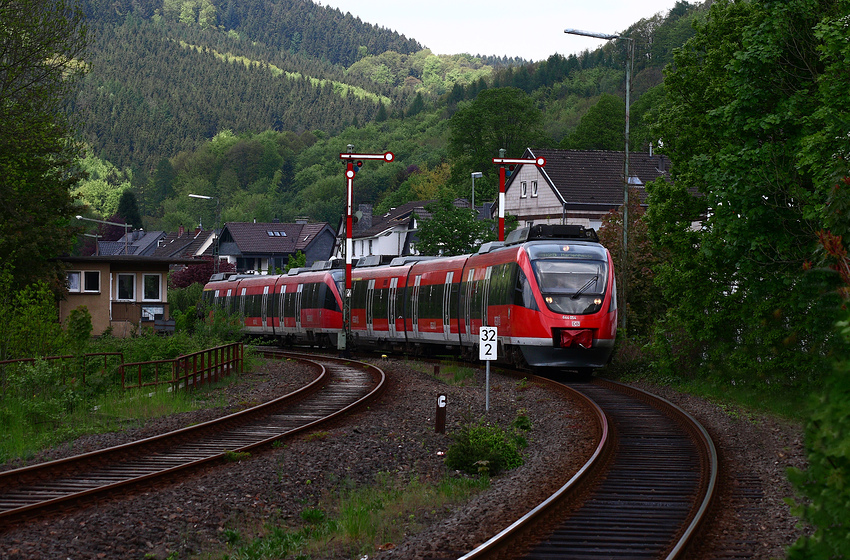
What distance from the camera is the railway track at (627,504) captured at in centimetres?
851

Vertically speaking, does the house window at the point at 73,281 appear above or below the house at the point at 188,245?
below

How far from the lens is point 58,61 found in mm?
31438

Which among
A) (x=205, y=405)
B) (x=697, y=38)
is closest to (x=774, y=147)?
(x=697, y=38)

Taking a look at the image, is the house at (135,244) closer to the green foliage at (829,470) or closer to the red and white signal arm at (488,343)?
the red and white signal arm at (488,343)

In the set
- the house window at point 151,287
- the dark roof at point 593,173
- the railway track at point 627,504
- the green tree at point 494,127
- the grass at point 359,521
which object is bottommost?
the grass at point 359,521

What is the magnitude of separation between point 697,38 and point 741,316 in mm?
6890

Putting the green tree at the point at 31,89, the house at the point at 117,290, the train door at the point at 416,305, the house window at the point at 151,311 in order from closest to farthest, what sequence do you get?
1. the green tree at the point at 31,89
2. the train door at the point at 416,305
3. the house at the point at 117,290
4. the house window at the point at 151,311

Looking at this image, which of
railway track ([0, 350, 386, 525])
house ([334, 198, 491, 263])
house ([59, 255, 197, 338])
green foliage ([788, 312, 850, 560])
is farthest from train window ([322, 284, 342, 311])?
house ([334, 198, 491, 263])

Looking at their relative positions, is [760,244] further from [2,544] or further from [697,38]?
[2,544]

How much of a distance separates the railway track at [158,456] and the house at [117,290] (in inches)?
910

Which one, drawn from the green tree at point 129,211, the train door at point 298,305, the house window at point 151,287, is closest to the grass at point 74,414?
the train door at point 298,305

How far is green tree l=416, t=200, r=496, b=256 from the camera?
2167 inches

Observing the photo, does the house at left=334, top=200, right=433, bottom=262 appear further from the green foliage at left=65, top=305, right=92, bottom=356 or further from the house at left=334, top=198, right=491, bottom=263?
the green foliage at left=65, top=305, right=92, bottom=356

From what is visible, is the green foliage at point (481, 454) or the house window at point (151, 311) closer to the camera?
the green foliage at point (481, 454)
